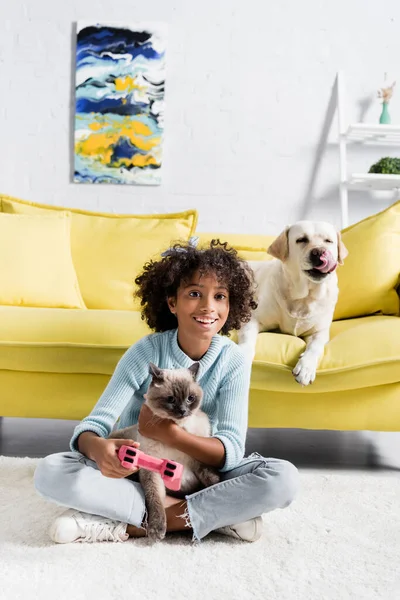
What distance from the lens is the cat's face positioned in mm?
1475

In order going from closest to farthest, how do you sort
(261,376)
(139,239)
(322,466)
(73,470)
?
1. (73,470)
2. (261,376)
3. (322,466)
4. (139,239)

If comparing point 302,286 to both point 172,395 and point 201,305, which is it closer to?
point 201,305

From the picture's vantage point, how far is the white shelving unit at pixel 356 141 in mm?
4012

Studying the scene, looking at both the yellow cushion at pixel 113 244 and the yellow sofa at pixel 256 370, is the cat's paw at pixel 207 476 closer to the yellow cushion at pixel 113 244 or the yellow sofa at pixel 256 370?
the yellow sofa at pixel 256 370

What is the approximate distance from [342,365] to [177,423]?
2.71 ft

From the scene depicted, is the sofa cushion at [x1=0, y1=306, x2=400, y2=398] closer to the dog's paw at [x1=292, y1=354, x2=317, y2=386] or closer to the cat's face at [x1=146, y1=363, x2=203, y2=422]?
the dog's paw at [x1=292, y1=354, x2=317, y2=386]

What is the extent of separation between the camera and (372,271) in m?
2.64

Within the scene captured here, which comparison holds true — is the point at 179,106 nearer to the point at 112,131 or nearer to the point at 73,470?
the point at 112,131

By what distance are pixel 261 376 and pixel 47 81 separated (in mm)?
2894

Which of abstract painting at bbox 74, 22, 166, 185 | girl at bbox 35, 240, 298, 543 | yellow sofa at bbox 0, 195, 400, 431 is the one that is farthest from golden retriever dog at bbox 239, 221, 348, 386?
abstract painting at bbox 74, 22, 166, 185

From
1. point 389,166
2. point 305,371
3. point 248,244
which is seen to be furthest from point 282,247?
Answer: point 389,166

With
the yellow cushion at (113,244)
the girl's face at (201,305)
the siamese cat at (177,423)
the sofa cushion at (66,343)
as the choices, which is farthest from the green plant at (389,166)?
the siamese cat at (177,423)

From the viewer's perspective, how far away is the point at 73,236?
304cm

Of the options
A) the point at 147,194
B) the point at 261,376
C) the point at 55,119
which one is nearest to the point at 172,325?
the point at 261,376
